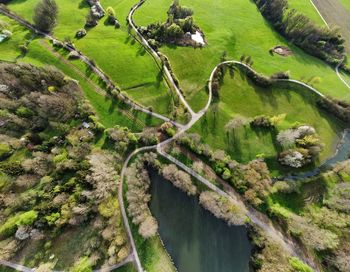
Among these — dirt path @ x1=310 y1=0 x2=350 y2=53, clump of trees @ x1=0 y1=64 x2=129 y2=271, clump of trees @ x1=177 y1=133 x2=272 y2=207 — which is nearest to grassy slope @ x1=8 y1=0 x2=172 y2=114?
clump of trees @ x1=0 y1=64 x2=129 y2=271

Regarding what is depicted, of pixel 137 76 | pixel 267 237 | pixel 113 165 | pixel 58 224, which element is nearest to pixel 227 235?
pixel 267 237

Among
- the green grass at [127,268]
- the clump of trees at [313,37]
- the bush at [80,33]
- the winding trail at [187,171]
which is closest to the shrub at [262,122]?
the winding trail at [187,171]

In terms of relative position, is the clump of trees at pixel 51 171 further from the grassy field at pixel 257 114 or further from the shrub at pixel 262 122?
the shrub at pixel 262 122

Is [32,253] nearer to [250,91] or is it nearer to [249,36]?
[250,91]

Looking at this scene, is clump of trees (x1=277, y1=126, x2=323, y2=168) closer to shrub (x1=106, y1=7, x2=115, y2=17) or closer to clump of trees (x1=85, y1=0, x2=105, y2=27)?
shrub (x1=106, y1=7, x2=115, y2=17)

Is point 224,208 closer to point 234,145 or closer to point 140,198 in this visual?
point 234,145

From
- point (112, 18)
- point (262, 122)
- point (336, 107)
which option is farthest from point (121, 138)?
point (336, 107)

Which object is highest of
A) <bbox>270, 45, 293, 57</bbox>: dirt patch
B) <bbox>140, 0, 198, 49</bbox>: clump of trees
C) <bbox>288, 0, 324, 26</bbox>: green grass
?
<bbox>288, 0, 324, 26</bbox>: green grass
